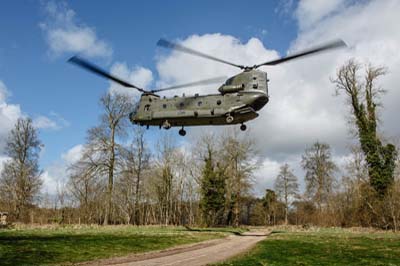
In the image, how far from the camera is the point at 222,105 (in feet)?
59.9

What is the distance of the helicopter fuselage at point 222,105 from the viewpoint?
17.9 metres

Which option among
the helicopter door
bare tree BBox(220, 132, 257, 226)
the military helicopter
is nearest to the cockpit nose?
the military helicopter

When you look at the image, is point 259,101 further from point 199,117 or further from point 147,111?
point 147,111

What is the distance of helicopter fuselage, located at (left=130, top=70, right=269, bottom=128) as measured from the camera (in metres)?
17.9

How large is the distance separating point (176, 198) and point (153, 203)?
12.9ft

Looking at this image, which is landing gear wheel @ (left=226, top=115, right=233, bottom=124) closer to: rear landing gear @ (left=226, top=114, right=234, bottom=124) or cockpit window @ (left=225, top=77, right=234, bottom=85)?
rear landing gear @ (left=226, top=114, right=234, bottom=124)

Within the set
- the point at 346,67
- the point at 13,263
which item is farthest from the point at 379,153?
the point at 13,263

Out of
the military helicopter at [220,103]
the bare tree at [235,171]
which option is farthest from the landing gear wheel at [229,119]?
the bare tree at [235,171]

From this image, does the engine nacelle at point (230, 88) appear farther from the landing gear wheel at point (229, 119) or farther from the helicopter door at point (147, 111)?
the helicopter door at point (147, 111)

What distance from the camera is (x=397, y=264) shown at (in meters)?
12.6

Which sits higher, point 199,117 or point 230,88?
point 230,88

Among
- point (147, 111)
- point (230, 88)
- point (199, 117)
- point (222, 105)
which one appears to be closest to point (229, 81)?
point (230, 88)

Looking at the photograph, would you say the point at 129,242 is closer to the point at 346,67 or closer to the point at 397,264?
the point at 397,264

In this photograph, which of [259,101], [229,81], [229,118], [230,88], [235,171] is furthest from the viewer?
[235,171]
